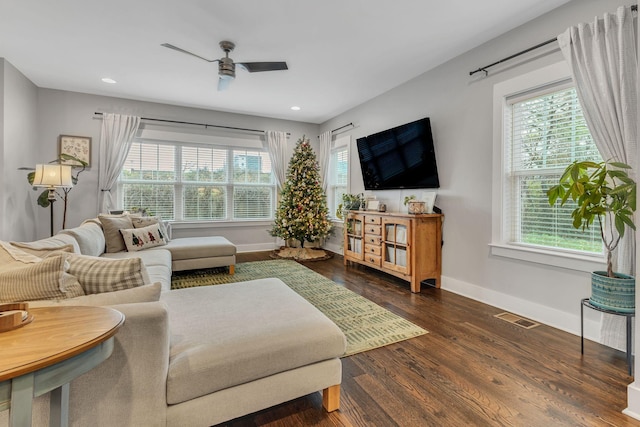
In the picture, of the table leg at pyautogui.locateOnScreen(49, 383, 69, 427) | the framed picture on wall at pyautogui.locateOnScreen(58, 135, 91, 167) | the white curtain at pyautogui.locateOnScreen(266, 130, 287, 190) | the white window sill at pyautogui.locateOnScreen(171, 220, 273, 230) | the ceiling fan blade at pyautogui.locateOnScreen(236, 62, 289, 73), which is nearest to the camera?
the table leg at pyautogui.locateOnScreen(49, 383, 69, 427)

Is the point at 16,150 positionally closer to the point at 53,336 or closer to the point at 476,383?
the point at 53,336

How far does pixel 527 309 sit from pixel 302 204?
12.4ft

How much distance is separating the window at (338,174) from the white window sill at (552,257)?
10.4ft

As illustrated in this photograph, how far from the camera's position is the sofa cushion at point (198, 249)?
13.2 feet

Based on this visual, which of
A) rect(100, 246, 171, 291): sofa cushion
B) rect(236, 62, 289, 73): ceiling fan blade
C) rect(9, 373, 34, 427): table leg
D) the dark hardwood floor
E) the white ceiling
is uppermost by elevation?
the white ceiling

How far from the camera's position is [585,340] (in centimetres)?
244

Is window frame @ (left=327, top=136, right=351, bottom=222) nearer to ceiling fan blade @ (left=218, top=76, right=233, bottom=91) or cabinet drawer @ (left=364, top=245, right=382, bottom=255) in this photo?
cabinet drawer @ (left=364, top=245, right=382, bottom=255)

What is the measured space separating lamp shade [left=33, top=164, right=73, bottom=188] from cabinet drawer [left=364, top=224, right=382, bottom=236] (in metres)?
3.85

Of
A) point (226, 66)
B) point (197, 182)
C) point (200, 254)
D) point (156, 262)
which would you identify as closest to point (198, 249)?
point (200, 254)

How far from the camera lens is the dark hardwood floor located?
157 centimetres

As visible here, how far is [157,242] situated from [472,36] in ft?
14.5

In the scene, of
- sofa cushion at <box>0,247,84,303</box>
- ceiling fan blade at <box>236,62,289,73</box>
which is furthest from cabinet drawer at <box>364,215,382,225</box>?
sofa cushion at <box>0,247,84,303</box>

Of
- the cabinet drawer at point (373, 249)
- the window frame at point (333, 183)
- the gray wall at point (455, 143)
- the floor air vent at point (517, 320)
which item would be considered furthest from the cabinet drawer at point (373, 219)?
the floor air vent at point (517, 320)

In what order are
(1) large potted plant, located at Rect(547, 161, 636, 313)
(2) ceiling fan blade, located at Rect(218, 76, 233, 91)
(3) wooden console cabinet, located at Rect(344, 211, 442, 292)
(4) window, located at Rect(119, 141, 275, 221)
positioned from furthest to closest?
(4) window, located at Rect(119, 141, 275, 221) < (3) wooden console cabinet, located at Rect(344, 211, 442, 292) < (2) ceiling fan blade, located at Rect(218, 76, 233, 91) < (1) large potted plant, located at Rect(547, 161, 636, 313)
